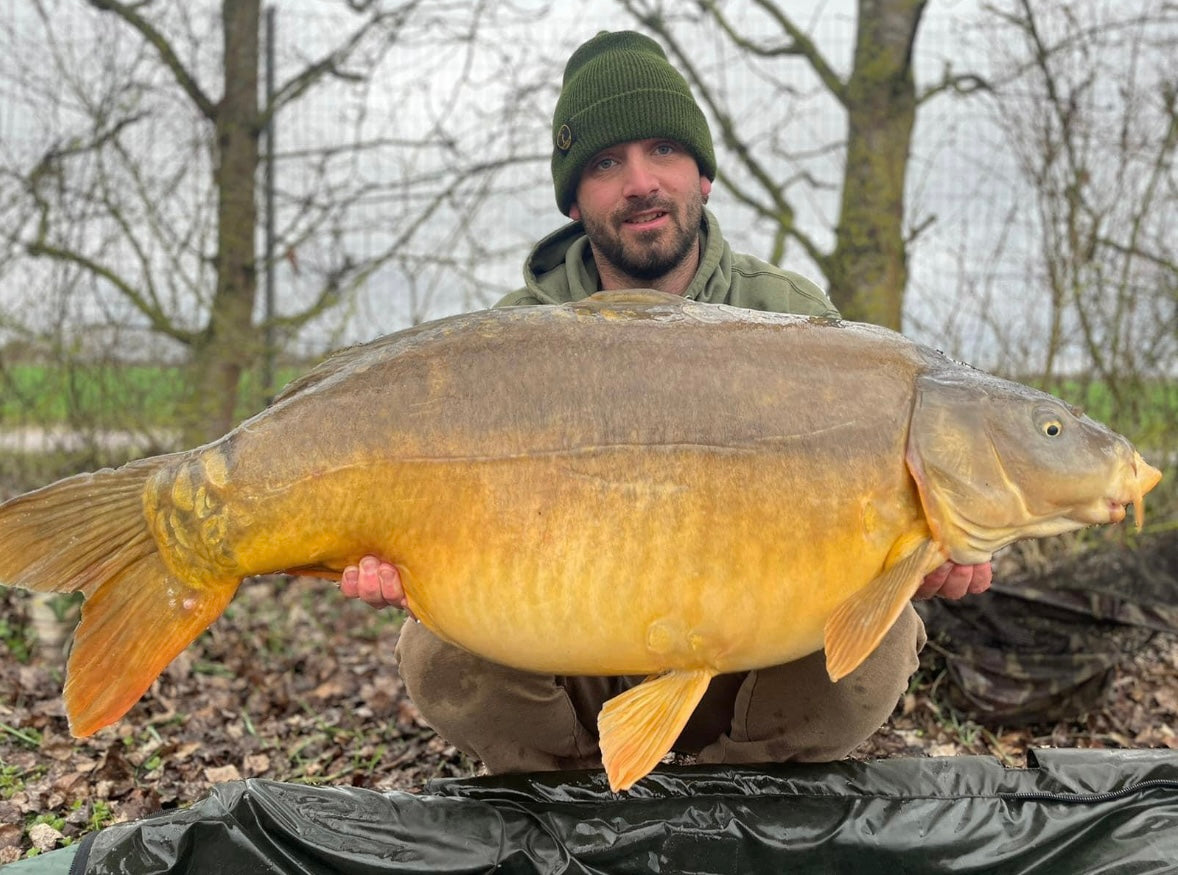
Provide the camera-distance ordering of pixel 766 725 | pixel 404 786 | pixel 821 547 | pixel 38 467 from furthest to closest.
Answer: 1. pixel 38 467
2. pixel 404 786
3. pixel 766 725
4. pixel 821 547

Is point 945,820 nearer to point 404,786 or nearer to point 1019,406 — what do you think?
point 1019,406

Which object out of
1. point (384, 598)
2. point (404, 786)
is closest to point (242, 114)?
point (404, 786)

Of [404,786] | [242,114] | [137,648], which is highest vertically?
[242,114]

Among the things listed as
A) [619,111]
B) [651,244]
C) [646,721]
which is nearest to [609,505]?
[646,721]

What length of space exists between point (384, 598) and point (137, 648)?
1.10 feet

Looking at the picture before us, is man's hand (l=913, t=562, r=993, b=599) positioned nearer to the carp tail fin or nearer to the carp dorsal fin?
the carp dorsal fin

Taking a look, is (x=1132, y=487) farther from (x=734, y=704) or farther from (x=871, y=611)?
(x=734, y=704)

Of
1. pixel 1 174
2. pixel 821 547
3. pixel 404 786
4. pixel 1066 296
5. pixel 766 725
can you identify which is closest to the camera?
pixel 821 547

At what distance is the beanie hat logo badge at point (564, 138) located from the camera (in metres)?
2.47

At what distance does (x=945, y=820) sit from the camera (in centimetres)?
168

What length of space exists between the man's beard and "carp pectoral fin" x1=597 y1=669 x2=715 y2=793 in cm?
109

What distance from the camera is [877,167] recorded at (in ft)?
13.5

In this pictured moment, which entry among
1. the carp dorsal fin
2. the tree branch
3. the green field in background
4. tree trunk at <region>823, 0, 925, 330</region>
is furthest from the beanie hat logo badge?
the tree branch

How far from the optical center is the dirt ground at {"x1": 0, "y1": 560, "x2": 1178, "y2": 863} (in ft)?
7.16
